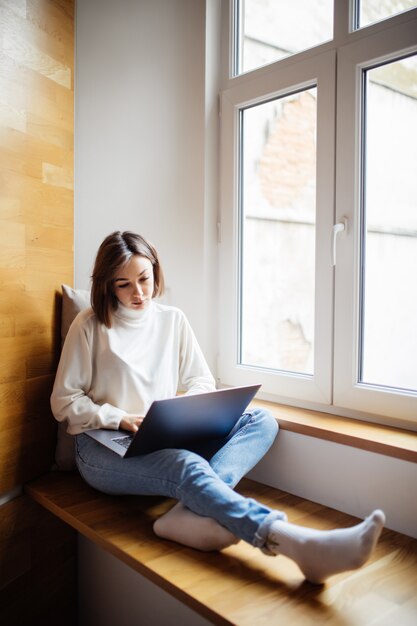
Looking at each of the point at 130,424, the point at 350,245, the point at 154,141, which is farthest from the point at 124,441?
the point at 154,141

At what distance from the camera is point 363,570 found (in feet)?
4.03

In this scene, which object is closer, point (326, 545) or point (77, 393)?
point (326, 545)

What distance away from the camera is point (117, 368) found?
1633 mm

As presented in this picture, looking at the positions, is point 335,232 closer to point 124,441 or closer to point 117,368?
point 117,368

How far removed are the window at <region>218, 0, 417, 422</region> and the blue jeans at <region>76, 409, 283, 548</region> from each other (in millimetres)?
353

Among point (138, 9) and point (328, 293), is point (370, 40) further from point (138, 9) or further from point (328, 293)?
point (138, 9)

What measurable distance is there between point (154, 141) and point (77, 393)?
1.08 m

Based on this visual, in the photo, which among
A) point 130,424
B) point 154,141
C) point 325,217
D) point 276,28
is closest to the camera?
point 130,424

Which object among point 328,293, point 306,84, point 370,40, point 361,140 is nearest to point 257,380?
point 328,293

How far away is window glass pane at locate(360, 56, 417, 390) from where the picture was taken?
1.59 metres

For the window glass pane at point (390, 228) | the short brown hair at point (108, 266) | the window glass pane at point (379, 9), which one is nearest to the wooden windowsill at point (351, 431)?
the window glass pane at point (390, 228)

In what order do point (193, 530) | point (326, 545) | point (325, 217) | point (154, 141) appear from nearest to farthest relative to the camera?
point (326, 545)
point (193, 530)
point (325, 217)
point (154, 141)

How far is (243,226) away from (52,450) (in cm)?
110

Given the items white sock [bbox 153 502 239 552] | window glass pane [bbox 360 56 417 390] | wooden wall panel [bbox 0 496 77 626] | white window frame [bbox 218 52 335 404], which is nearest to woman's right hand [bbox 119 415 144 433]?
white sock [bbox 153 502 239 552]
